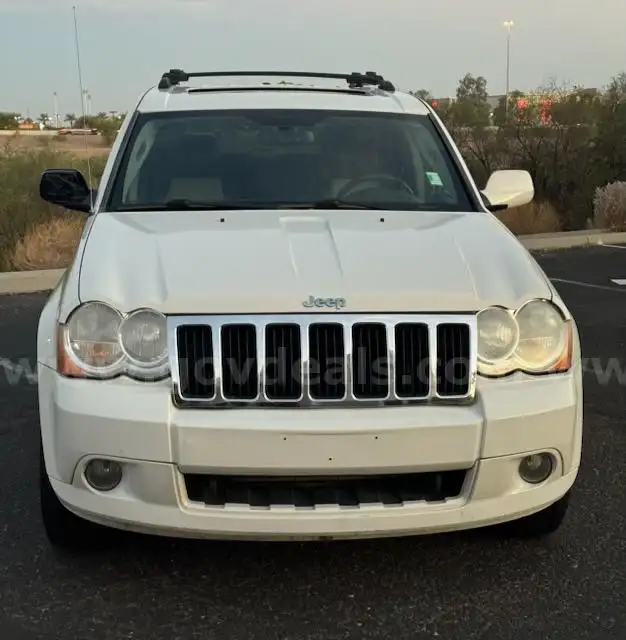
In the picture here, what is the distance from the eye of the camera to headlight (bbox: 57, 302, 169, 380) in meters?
2.84

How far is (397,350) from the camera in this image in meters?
2.85

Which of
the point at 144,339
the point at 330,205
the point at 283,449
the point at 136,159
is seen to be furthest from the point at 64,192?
the point at 283,449

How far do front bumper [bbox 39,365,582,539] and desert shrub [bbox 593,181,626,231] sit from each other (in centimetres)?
1222

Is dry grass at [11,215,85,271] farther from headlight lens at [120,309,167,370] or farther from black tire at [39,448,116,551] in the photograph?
headlight lens at [120,309,167,370]

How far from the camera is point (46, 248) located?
10.7 m

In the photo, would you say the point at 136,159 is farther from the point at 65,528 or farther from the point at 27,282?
the point at 27,282

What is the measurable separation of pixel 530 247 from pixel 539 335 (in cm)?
948

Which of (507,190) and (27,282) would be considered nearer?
(507,190)

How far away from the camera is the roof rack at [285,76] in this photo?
199 inches

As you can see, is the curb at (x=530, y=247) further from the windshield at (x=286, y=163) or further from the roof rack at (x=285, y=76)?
the windshield at (x=286, y=163)

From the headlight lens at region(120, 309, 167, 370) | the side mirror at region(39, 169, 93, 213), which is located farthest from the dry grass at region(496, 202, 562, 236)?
the headlight lens at region(120, 309, 167, 370)

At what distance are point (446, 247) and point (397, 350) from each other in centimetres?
66

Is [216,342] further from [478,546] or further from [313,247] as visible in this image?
[478,546]

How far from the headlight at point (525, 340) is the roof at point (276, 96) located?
6.59ft
